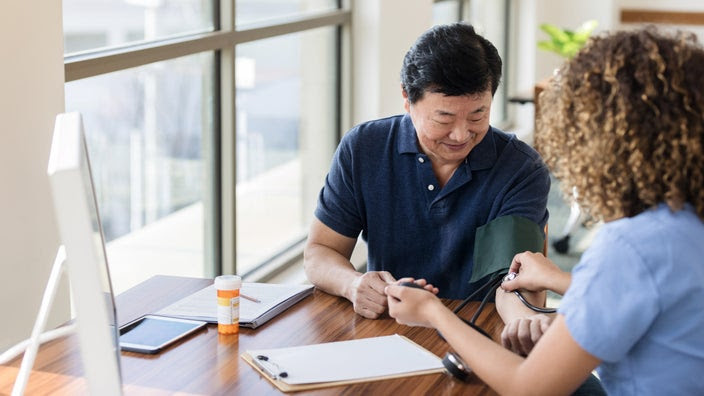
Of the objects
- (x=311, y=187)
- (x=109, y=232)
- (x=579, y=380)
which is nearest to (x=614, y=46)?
(x=579, y=380)

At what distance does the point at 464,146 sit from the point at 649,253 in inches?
34.9

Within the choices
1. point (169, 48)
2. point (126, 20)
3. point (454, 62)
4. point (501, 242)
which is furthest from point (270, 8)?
point (501, 242)

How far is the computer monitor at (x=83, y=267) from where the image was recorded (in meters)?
1.07

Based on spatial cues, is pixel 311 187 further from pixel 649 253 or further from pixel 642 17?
pixel 642 17

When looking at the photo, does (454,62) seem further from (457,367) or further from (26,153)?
(26,153)

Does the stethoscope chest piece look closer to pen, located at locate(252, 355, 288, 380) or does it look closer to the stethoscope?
the stethoscope

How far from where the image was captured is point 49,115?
2307mm

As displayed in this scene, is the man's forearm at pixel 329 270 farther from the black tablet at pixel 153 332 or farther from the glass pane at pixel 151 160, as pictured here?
the glass pane at pixel 151 160

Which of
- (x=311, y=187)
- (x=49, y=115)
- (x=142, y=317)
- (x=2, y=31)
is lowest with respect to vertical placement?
(x=311, y=187)

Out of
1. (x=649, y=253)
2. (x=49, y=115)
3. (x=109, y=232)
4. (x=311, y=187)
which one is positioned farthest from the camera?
(x=311, y=187)

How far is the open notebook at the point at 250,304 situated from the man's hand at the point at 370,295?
14cm

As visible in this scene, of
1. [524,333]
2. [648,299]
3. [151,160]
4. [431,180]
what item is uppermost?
[648,299]

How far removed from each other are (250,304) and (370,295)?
9.4 inches

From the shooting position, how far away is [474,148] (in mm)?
2232
